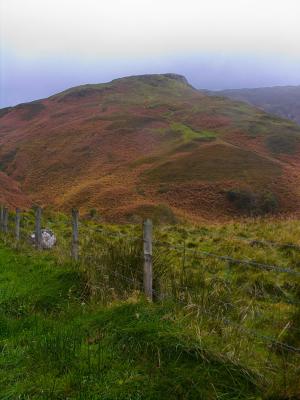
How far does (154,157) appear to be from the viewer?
54938mm

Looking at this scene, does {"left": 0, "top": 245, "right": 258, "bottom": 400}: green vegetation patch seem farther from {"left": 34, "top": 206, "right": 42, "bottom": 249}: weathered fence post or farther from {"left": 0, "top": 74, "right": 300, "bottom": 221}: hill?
{"left": 0, "top": 74, "right": 300, "bottom": 221}: hill

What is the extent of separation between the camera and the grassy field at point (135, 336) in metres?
5.20

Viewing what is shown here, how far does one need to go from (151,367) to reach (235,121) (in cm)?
6450

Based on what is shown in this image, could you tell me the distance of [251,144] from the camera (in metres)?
58.4

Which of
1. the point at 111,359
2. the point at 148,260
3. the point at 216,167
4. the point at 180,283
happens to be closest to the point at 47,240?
the point at 148,260

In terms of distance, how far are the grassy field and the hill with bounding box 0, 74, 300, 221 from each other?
2440 cm

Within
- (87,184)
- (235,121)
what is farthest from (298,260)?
(235,121)

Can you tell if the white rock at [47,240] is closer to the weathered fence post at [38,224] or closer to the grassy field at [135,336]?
the weathered fence post at [38,224]

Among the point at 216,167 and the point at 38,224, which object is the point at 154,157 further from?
the point at 38,224

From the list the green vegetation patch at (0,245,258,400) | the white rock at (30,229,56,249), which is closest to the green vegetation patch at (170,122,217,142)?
the white rock at (30,229,56,249)

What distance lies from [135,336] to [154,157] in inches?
1931

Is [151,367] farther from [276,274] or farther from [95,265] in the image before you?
[276,274]

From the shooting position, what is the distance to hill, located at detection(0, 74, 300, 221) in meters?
42.2

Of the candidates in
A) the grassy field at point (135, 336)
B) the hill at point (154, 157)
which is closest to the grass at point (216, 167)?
the hill at point (154, 157)
